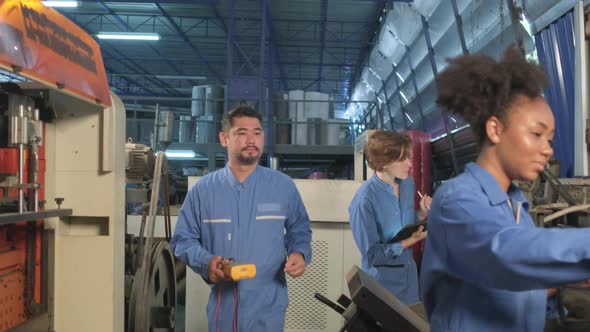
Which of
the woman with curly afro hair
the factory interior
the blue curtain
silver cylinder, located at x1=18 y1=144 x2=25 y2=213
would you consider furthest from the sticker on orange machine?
the blue curtain

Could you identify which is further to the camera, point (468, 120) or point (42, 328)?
point (42, 328)

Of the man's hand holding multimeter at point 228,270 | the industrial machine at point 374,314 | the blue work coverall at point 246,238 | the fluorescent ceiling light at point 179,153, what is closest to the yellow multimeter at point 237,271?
the man's hand holding multimeter at point 228,270

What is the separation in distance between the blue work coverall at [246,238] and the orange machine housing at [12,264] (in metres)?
0.55

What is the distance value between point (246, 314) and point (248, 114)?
0.82 m

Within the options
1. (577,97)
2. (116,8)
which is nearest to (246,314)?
(577,97)

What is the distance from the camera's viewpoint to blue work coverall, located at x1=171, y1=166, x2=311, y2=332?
1.94 metres

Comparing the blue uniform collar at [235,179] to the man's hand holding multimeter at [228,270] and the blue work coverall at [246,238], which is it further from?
the man's hand holding multimeter at [228,270]

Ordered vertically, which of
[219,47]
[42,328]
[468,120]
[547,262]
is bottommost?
[42,328]

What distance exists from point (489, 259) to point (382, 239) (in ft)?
5.09

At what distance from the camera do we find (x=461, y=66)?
1.05m

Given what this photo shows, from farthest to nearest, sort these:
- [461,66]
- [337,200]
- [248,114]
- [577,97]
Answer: [337,200] → [577,97] → [248,114] → [461,66]

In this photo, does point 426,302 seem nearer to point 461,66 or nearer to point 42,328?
point 461,66

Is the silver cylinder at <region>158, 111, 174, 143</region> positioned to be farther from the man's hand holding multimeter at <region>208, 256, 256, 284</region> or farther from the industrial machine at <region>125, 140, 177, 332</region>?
the man's hand holding multimeter at <region>208, 256, 256, 284</region>

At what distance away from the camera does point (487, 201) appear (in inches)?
37.9
